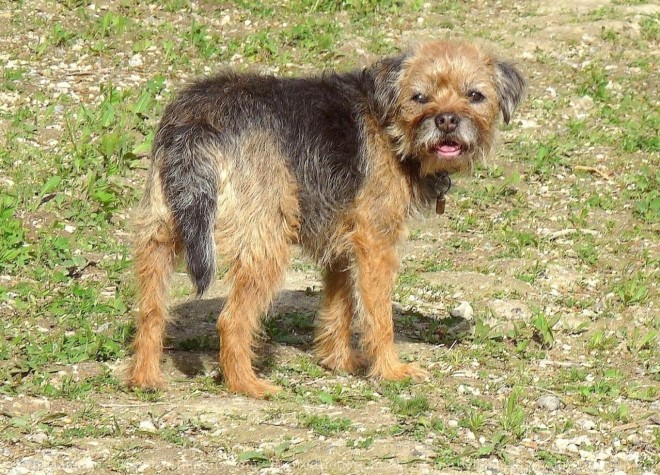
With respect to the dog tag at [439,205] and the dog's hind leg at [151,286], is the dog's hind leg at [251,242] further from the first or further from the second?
the dog tag at [439,205]

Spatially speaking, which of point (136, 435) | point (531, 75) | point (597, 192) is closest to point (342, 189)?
point (136, 435)

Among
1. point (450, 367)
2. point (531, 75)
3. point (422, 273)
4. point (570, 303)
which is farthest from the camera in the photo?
point (531, 75)

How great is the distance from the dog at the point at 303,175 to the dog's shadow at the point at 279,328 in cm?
66

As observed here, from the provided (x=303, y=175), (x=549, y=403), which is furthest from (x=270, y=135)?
(x=549, y=403)

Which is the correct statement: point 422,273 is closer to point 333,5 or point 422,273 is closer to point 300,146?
point 300,146

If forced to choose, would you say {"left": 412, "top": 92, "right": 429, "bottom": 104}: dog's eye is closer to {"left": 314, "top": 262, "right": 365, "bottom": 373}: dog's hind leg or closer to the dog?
the dog

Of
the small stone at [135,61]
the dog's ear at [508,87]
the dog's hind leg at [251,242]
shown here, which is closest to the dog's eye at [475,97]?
the dog's ear at [508,87]

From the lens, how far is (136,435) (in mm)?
5578

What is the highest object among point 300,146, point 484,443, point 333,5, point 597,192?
point 333,5

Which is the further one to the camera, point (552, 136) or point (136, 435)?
point (552, 136)

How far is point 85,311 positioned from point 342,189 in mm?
2007

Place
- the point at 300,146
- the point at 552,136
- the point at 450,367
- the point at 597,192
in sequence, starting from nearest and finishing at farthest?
1. the point at 300,146
2. the point at 450,367
3. the point at 597,192
4. the point at 552,136

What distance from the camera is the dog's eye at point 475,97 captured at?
6508 mm

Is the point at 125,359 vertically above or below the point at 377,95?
below
